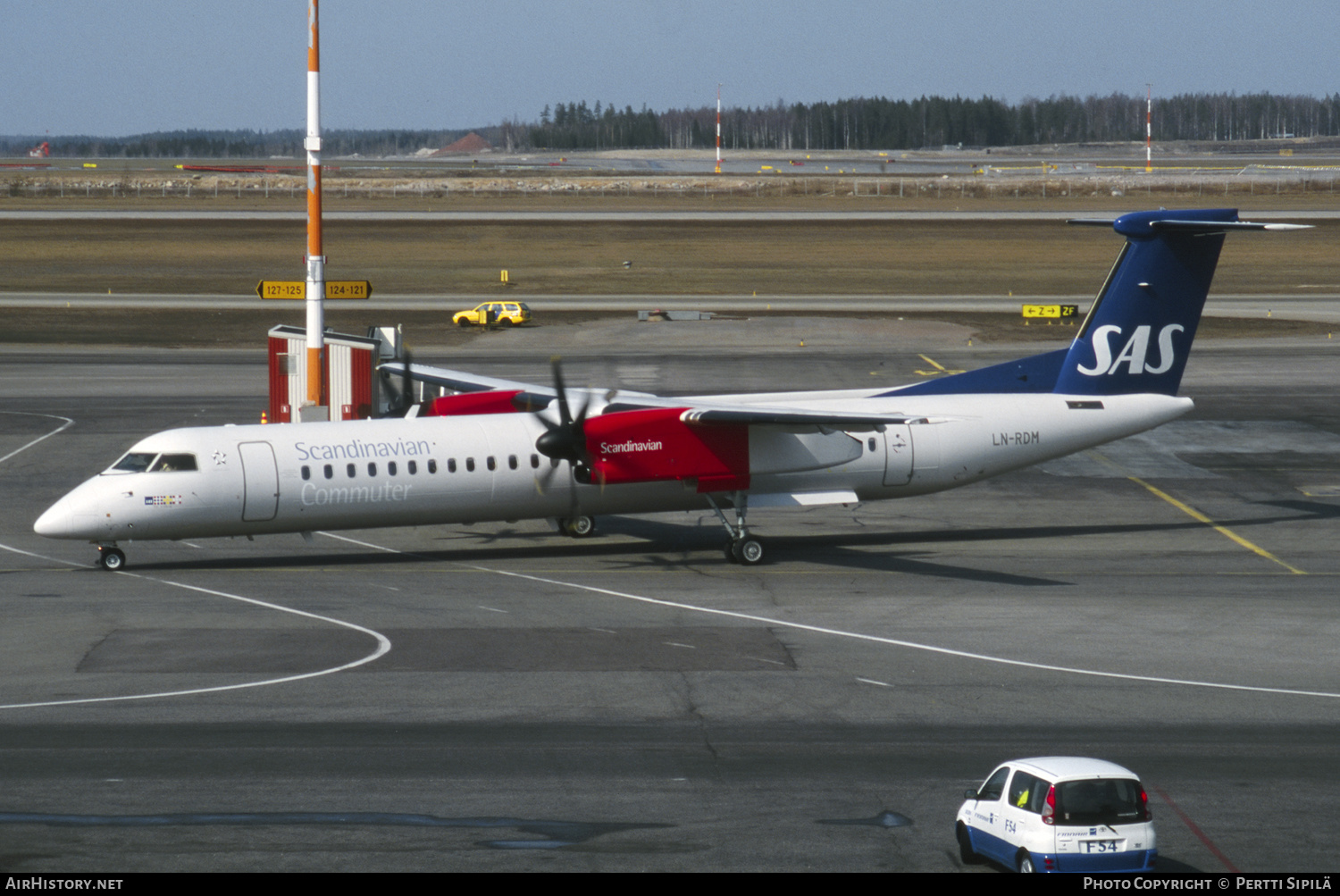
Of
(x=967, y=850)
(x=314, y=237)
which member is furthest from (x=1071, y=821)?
(x=314, y=237)

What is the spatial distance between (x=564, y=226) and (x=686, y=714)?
102455 millimetres

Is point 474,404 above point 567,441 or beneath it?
above

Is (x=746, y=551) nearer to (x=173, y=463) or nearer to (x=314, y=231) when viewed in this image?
(x=173, y=463)

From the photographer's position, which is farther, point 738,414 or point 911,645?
point 738,414

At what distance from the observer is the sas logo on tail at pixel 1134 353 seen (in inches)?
1240

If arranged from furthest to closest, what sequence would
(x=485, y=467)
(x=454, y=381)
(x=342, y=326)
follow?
(x=342, y=326) < (x=454, y=381) < (x=485, y=467)

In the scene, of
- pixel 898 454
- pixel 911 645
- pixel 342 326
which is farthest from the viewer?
pixel 342 326

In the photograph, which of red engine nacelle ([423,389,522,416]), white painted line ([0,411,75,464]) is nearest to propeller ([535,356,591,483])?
red engine nacelle ([423,389,522,416])

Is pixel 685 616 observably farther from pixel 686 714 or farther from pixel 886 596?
pixel 686 714

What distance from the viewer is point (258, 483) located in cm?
2697

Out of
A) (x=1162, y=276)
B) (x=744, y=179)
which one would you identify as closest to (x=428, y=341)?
(x=1162, y=276)

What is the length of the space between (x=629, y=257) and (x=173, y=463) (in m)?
75.7

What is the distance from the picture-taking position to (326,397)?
3750 cm

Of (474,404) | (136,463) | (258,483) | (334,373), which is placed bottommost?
(258,483)
